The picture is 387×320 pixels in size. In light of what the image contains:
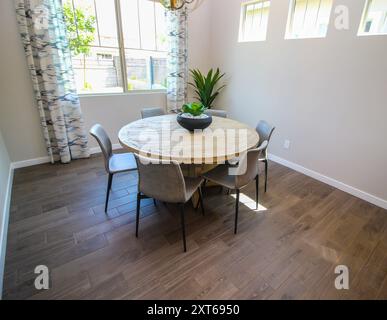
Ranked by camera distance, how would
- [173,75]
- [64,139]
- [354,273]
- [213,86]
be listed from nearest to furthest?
[354,273], [64,139], [173,75], [213,86]

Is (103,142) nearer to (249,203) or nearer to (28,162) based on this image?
(249,203)

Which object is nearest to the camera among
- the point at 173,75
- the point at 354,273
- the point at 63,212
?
the point at 354,273

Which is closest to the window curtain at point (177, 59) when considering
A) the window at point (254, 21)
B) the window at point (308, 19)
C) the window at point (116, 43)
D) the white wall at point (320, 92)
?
the window at point (116, 43)

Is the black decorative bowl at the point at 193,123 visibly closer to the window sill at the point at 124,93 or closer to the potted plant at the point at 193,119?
the potted plant at the point at 193,119

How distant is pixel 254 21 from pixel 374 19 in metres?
1.61

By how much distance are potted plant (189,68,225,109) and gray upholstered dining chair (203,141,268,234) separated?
219cm

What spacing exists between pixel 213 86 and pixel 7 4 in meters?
2.91

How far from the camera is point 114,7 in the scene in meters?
3.00

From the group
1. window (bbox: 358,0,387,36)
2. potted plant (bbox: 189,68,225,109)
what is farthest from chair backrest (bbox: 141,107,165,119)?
window (bbox: 358,0,387,36)

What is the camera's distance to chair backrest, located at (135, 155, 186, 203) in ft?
4.58

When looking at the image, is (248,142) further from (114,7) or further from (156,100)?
(114,7)

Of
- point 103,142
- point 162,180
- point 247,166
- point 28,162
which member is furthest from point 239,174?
point 28,162

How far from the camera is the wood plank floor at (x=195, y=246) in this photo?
1411 millimetres
